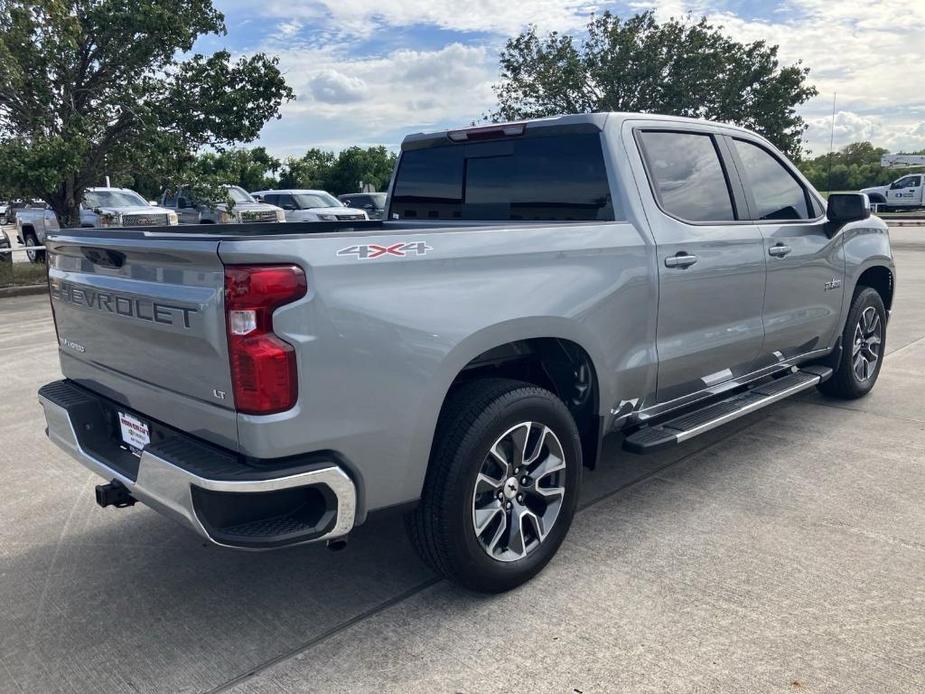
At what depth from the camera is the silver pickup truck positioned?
95.5 inches

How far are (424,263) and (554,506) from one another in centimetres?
124

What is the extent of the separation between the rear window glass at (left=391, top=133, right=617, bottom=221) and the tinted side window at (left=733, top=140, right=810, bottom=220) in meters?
1.24

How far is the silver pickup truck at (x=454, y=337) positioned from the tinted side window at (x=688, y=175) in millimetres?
17

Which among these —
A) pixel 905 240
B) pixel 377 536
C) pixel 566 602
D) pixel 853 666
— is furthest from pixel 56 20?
pixel 905 240

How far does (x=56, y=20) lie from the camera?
11.9 m

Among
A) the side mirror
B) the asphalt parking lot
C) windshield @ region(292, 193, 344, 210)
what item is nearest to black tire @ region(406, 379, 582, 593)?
the asphalt parking lot

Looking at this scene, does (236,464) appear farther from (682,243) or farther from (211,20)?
(211,20)

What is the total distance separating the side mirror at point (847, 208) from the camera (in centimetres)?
481

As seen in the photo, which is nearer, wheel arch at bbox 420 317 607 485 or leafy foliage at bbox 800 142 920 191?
wheel arch at bbox 420 317 607 485

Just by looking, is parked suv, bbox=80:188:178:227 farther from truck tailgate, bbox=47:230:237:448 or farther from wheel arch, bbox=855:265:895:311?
wheel arch, bbox=855:265:895:311

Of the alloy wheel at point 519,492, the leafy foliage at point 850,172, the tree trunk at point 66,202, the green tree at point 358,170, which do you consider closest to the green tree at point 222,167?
the tree trunk at point 66,202

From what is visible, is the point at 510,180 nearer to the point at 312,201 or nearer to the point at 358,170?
the point at 312,201

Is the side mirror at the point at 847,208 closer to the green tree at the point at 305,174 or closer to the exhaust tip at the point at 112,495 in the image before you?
the exhaust tip at the point at 112,495

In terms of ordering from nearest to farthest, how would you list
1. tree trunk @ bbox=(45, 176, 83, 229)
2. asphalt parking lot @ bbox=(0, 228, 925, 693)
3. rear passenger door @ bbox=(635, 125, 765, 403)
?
asphalt parking lot @ bbox=(0, 228, 925, 693) → rear passenger door @ bbox=(635, 125, 765, 403) → tree trunk @ bbox=(45, 176, 83, 229)
